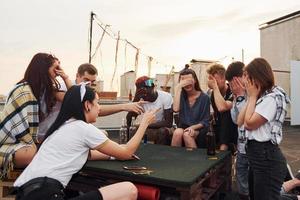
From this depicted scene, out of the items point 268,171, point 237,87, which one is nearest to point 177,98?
point 237,87

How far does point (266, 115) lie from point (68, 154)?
1522 mm

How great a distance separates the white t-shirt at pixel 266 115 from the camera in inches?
104

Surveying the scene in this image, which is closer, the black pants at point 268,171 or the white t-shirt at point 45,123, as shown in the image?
the black pants at point 268,171

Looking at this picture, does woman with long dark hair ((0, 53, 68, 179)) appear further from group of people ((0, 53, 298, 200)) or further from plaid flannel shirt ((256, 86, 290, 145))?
plaid flannel shirt ((256, 86, 290, 145))

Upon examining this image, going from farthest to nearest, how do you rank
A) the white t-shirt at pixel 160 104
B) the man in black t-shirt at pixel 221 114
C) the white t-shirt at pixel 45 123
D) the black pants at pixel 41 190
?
the white t-shirt at pixel 160 104, the man in black t-shirt at pixel 221 114, the white t-shirt at pixel 45 123, the black pants at pixel 41 190

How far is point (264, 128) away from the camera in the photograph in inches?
106

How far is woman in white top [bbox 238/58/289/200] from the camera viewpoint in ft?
8.61

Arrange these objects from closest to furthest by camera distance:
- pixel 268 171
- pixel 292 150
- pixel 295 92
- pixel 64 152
A: pixel 64 152 → pixel 268 171 → pixel 292 150 → pixel 295 92

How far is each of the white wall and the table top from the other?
11746 millimetres

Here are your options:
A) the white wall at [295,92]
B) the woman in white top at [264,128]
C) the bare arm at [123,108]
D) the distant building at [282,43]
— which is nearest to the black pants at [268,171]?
the woman in white top at [264,128]

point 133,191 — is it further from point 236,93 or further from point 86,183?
point 236,93

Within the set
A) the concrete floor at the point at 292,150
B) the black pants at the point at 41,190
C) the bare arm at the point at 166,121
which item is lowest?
the concrete floor at the point at 292,150

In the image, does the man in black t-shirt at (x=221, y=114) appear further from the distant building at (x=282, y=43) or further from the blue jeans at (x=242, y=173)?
the distant building at (x=282, y=43)

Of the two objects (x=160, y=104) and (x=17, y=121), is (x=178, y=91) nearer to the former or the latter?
(x=160, y=104)
